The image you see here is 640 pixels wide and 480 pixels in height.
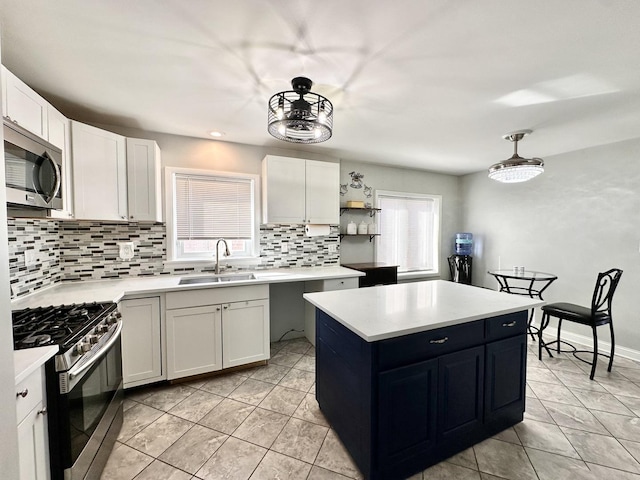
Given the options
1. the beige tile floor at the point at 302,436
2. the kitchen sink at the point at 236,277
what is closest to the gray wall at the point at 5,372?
the beige tile floor at the point at 302,436

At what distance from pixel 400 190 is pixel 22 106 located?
405 cm

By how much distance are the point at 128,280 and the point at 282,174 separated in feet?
6.15

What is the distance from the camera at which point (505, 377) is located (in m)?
1.75

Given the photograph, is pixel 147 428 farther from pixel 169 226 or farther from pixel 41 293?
pixel 169 226

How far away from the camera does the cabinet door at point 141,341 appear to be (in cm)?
213

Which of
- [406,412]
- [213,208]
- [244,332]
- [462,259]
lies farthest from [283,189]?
[462,259]

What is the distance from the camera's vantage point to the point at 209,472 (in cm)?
152

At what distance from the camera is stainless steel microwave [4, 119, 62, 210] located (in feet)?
4.32

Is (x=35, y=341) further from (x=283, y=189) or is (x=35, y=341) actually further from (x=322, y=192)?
(x=322, y=192)

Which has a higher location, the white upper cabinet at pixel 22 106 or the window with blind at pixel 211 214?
the white upper cabinet at pixel 22 106

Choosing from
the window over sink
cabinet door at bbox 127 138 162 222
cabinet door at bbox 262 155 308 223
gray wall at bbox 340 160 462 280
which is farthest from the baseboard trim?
cabinet door at bbox 127 138 162 222

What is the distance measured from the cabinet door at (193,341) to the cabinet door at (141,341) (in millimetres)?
98

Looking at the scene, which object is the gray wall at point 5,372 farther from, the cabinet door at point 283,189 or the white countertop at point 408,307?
the cabinet door at point 283,189

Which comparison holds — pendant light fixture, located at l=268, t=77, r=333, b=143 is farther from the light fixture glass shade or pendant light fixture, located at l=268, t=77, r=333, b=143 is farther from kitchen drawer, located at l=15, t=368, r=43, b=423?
the light fixture glass shade
